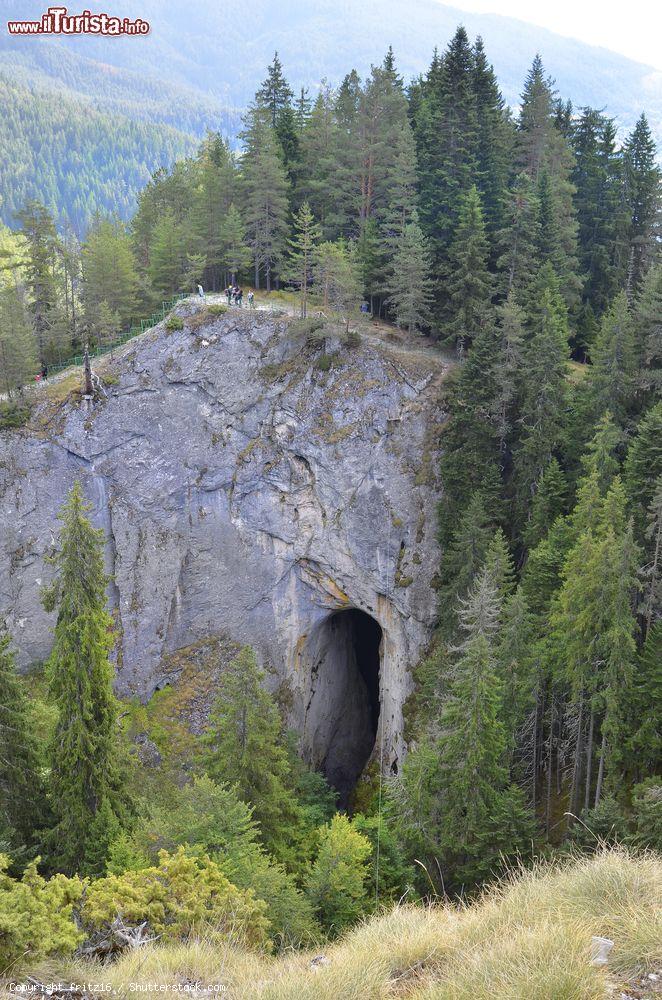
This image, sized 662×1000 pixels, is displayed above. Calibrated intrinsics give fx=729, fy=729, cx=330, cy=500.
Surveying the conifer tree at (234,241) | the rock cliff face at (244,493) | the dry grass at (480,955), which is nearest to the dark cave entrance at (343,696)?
the rock cliff face at (244,493)

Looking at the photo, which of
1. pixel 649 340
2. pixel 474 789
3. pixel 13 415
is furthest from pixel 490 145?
pixel 474 789

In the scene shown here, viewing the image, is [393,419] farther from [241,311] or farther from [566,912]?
[566,912]

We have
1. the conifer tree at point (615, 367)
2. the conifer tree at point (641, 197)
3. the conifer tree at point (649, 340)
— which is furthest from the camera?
the conifer tree at point (641, 197)

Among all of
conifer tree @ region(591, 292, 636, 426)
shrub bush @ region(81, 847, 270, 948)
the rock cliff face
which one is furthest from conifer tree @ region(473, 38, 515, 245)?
shrub bush @ region(81, 847, 270, 948)

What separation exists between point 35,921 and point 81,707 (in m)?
10.8

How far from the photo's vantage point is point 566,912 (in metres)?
8.75

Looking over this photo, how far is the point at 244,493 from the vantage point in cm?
3656

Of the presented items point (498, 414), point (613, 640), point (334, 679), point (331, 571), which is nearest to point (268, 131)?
point (498, 414)

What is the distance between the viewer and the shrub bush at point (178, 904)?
11398 millimetres

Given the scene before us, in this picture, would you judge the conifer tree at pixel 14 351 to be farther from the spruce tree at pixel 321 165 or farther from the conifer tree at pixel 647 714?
the conifer tree at pixel 647 714

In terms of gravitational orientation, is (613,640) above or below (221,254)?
below

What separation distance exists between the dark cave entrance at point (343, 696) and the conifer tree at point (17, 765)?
18783 millimetres

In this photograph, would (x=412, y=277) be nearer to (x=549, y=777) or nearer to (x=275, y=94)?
(x=275, y=94)

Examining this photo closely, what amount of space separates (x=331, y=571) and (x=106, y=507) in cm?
1176
